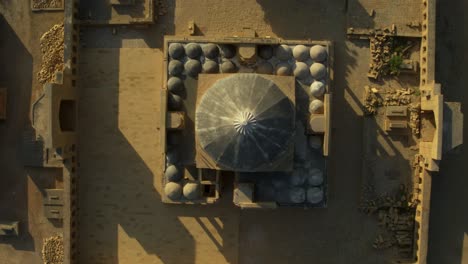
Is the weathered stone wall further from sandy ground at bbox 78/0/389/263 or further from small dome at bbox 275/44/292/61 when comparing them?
small dome at bbox 275/44/292/61

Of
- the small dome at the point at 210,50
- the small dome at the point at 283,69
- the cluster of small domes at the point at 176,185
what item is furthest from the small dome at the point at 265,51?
the cluster of small domes at the point at 176,185

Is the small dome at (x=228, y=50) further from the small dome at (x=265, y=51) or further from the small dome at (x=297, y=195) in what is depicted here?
the small dome at (x=297, y=195)

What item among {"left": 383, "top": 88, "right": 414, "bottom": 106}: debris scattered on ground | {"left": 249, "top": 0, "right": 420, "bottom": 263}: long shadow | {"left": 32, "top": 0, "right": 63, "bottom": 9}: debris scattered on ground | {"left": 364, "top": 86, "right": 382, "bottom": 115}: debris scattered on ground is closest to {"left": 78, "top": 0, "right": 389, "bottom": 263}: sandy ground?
{"left": 249, "top": 0, "right": 420, "bottom": 263}: long shadow

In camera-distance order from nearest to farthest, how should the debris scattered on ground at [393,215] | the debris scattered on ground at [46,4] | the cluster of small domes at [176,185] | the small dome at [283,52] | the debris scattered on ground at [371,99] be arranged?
the small dome at [283,52] < the cluster of small domes at [176,185] < the debris scattered on ground at [371,99] < the debris scattered on ground at [393,215] < the debris scattered on ground at [46,4]

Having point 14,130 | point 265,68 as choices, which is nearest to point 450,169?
point 265,68

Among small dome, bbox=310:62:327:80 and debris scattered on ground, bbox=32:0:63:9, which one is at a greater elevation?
debris scattered on ground, bbox=32:0:63:9

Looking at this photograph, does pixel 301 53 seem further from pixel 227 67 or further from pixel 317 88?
pixel 227 67

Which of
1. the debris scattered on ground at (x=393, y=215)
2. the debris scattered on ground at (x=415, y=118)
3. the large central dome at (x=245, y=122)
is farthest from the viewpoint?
the debris scattered on ground at (x=393, y=215)
